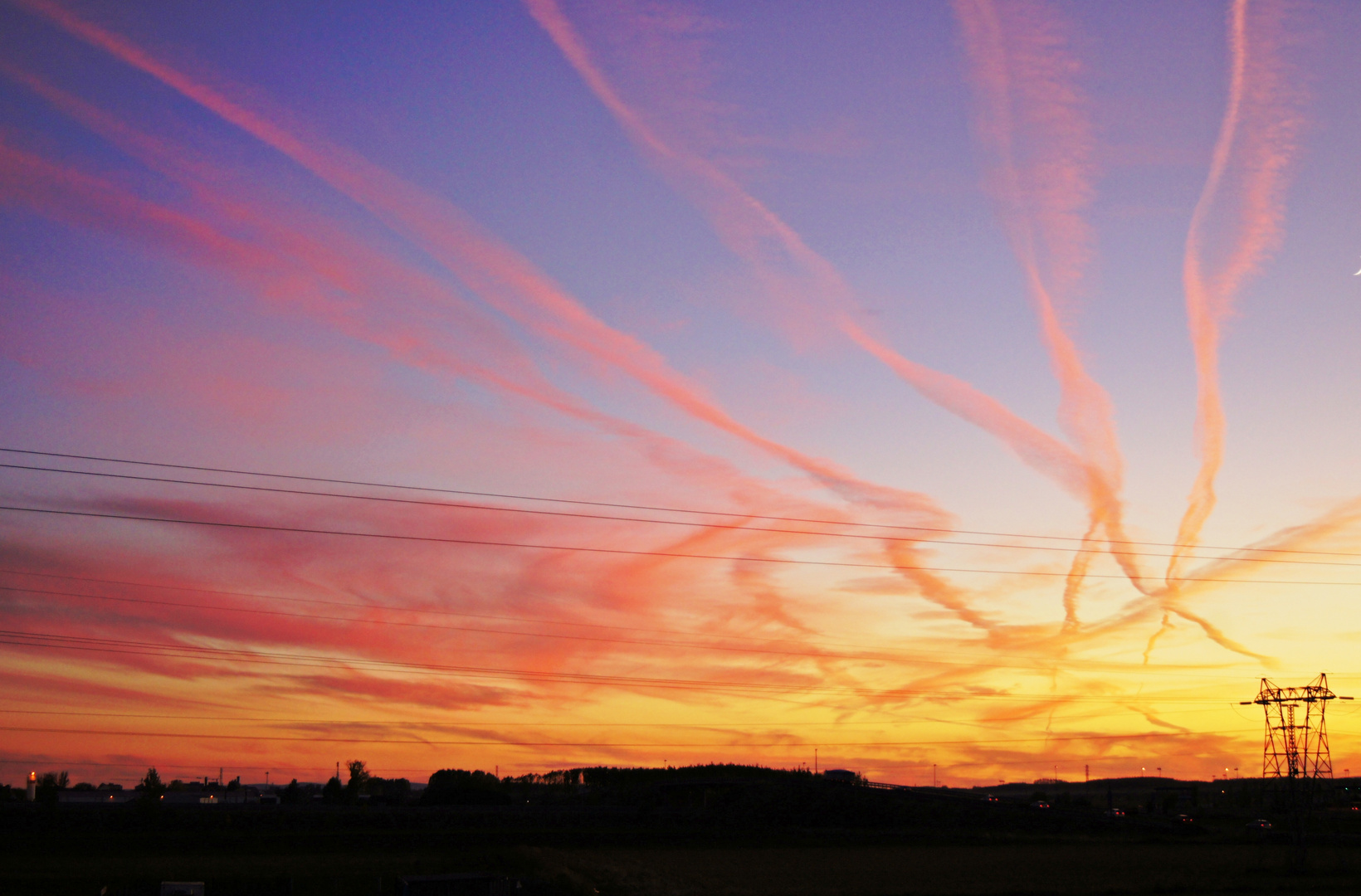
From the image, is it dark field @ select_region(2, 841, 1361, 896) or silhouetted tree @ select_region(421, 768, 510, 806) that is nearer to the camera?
dark field @ select_region(2, 841, 1361, 896)

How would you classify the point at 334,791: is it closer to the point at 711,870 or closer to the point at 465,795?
the point at 465,795

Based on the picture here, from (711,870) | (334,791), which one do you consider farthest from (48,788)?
(711,870)

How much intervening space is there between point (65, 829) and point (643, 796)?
92.9m

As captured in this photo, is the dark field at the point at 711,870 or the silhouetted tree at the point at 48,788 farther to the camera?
the silhouetted tree at the point at 48,788

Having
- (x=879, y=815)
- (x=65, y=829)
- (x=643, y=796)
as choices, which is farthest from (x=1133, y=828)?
(x=65, y=829)

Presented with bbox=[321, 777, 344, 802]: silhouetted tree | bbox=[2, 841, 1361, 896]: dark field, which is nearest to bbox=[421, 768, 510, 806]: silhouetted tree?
bbox=[321, 777, 344, 802]: silhouetted tree

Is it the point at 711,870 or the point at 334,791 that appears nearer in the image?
the point at 711,870

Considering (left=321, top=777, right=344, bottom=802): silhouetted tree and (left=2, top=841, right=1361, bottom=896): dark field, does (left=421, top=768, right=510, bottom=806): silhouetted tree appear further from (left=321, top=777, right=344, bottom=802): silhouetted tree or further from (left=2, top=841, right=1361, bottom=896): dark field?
(left=2, top=841, right=1361, bottom=896): dark field

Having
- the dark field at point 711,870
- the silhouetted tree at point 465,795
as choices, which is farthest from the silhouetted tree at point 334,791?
the dark field at point 711,870

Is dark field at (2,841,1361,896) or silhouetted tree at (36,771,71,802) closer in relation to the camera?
dark field at (2,841,1361,896)

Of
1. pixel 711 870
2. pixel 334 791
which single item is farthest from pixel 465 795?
pixel 711 870

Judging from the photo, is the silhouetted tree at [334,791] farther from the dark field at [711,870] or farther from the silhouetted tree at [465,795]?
the dark field at [711,870]

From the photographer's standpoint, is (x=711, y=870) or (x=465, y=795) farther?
(x=465, y=795)

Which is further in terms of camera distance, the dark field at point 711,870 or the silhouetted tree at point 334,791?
the silhouetted tree at point 334,791
